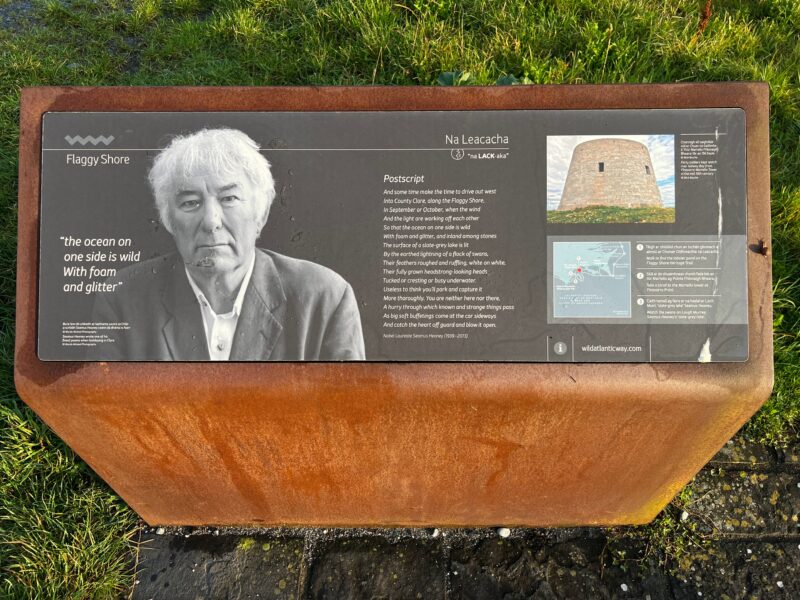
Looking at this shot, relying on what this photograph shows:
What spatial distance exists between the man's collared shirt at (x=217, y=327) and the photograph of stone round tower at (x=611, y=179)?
91 cm

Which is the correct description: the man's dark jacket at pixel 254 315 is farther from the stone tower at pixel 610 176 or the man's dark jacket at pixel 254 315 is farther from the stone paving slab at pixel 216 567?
the stone paving slab at pixel 216 567

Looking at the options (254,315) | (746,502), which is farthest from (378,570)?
(746,502)

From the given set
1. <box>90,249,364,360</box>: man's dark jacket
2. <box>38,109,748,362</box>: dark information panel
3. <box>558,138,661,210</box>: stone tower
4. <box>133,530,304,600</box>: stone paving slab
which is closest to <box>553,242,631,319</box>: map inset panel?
<box>38,109,748,362</box>: dark information panel

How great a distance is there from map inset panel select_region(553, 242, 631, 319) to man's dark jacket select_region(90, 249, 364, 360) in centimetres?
58

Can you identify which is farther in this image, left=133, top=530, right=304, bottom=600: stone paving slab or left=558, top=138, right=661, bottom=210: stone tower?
left=133, top=530, right=304, bottom=600: stone paving slab

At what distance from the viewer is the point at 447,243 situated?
158 centimetres

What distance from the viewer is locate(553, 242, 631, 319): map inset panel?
1.57 meters

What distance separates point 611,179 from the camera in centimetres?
158

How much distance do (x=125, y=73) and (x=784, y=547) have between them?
4.23 metres

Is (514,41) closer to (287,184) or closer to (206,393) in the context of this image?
(287,184)

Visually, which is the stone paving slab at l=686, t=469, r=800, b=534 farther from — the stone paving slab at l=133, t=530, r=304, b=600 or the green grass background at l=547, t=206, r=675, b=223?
the stone paving slab at l=133, t=530, r=304, b=600

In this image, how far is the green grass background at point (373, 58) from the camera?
7.81 ft

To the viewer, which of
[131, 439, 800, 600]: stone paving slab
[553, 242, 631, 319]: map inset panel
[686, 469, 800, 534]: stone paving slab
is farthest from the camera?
[686, 469, 800, 534]: stone paving slab

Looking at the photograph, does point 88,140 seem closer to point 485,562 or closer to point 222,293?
point 222,293
